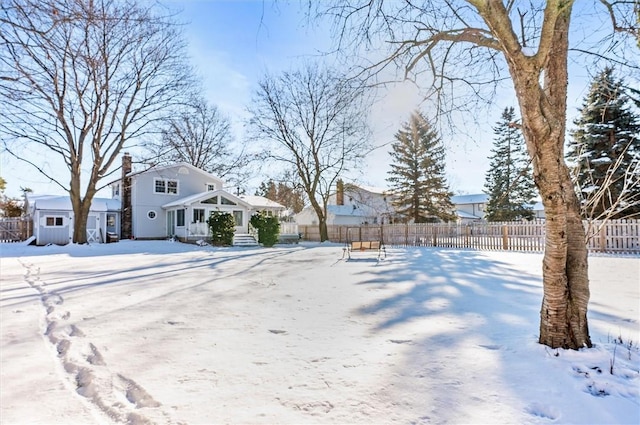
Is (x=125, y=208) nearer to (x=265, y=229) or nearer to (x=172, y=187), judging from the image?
(x=172, y=187)

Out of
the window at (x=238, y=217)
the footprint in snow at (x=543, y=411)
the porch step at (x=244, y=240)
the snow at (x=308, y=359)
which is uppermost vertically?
the window at (x=238, y=217)

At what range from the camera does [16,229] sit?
2481 cm

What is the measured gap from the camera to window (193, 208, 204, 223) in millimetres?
25031

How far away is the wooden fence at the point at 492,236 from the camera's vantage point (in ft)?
44.2

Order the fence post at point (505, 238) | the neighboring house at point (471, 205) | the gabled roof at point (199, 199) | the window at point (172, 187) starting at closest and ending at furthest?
the fence post at point (505, 238)
the gabled roof at point (199, 199)
the window at point (172, 187)
the neighboring house at point (471, 205)

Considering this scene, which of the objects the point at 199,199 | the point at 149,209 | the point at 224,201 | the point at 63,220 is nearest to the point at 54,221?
the point at 63,220

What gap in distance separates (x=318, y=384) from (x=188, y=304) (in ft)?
11.8

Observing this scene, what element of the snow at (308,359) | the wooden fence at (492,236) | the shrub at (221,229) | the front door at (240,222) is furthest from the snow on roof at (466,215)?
the snow at (308,359)

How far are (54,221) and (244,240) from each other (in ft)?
41.3

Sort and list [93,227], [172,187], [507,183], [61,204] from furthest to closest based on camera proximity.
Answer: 1. [507,183]
2. [172,187]
3. [93,227]
4. [61,204]

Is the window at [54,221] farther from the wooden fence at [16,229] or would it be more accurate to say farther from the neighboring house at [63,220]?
the wooden fence at [16,229]

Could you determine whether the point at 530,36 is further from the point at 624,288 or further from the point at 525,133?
the point at 624,288

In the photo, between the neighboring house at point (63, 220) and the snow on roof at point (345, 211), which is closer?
the neighboring house at point (63, 220)

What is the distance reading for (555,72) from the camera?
3.84 meters
